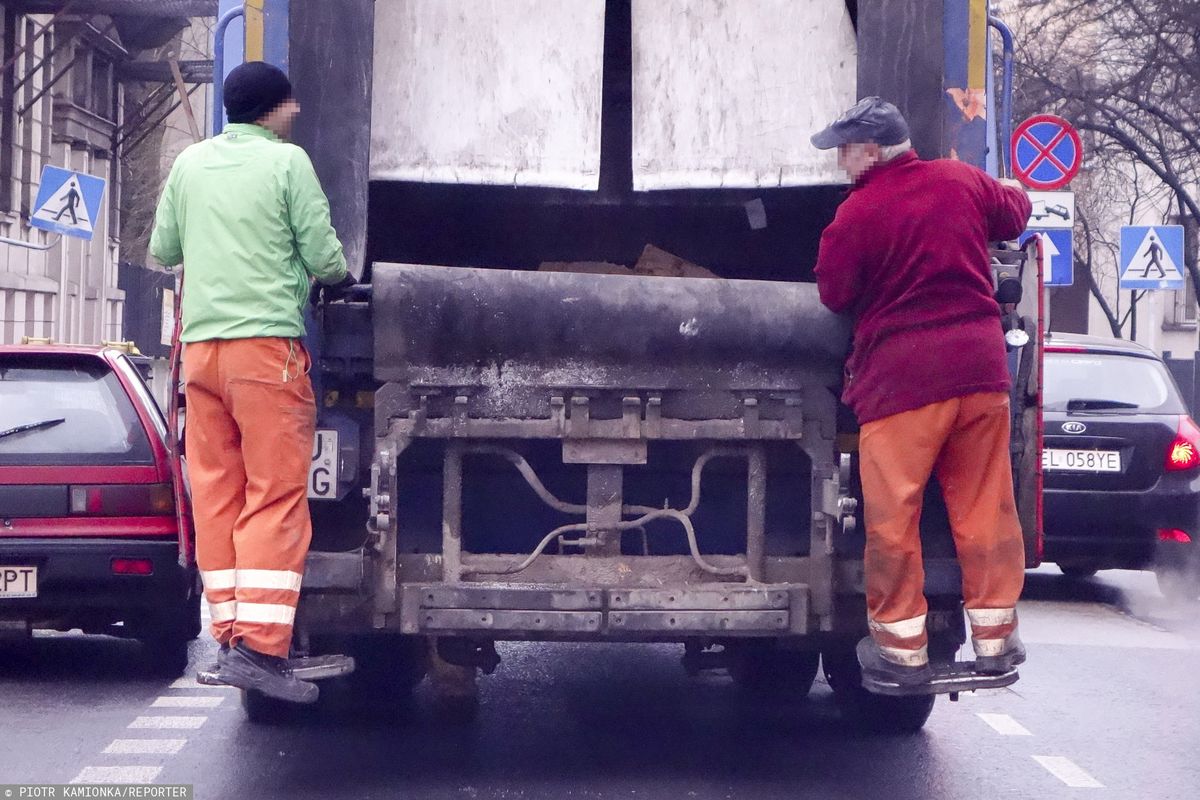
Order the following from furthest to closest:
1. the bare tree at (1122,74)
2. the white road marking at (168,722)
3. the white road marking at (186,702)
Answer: the bare tree at (1122,74), the white road marking at (186,702), the white road marking at (168,722)

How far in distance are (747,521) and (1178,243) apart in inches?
593

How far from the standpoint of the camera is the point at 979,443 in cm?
527

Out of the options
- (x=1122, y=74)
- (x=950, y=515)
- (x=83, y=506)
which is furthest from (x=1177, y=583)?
(x=1122, y=74)

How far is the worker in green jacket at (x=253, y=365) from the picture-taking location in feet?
16.8

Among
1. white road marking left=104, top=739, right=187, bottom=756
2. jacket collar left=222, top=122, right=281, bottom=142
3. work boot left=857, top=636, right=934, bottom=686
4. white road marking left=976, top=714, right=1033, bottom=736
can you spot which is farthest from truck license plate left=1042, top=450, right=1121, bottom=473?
jacket collar left=222, top=122, right=281, bottom=142

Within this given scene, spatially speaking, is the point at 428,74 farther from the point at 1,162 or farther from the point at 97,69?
the point at 97,69

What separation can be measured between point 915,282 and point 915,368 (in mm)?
242

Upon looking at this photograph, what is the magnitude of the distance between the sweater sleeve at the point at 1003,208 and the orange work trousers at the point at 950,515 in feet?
1.56

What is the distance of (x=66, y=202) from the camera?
1773cm

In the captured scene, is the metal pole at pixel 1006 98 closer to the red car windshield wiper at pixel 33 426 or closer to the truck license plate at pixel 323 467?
the truck license plate at pixel 323 467

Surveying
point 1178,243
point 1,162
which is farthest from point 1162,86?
point 1,162

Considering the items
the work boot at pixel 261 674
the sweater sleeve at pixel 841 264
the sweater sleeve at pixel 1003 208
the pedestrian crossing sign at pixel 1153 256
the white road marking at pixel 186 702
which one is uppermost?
the pedestrian crossing sign at pixel 1153 256

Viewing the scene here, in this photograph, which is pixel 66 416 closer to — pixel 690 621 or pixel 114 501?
pixel 114 501

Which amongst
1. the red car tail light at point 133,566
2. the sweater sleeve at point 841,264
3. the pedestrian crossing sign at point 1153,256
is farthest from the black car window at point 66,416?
the pedestrian crossing sign at point 1153,256
